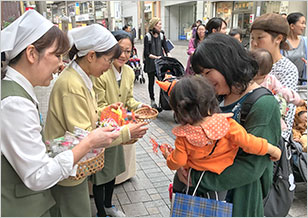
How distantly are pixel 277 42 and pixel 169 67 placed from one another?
11.0 feet

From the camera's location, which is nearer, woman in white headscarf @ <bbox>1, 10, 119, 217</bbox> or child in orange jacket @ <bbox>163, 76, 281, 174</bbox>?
woman in white headscarf @ <bbox>1, 10, 119, 217</bbox>

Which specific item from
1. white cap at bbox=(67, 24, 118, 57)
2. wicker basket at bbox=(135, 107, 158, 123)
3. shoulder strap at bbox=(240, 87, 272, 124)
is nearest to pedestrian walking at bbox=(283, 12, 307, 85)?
wicker basket at bbox=(135, 107, 158, 123)

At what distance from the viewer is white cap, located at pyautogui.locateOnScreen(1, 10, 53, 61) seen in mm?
1235

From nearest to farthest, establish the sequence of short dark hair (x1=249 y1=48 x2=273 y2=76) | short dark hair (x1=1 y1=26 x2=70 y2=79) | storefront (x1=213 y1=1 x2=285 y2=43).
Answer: short dark hair (x1=1 y1=26 x2=70 y2=79)
short dark hair (x1=249 y1=48 x2=273 y2=76)
storefront (x1=213 y1=1 x2=285 y2=43)

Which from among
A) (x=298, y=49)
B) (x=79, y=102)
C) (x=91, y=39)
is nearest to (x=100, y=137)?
(x=79, y=102)

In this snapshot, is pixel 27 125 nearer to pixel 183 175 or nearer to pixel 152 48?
pixel 183 175

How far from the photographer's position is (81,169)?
1.56 metres

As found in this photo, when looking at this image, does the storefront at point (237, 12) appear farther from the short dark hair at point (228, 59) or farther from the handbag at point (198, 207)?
the handbag at point (198, 207)

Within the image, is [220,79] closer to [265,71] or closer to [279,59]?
[265,71]

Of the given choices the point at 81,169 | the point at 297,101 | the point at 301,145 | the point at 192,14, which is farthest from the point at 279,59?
the point at 192,14

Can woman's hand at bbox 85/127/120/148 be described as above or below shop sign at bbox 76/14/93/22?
below

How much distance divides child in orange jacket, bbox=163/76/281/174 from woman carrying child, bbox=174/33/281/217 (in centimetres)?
5

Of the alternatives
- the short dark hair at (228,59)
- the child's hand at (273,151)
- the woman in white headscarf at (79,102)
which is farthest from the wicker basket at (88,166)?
the child's hand at (273,151)

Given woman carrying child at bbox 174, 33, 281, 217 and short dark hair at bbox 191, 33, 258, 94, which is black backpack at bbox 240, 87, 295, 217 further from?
short dark hair at bbox 191, 33, 258, 94
